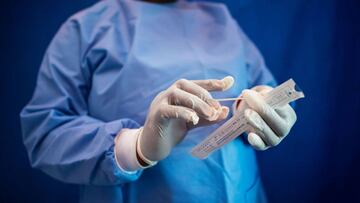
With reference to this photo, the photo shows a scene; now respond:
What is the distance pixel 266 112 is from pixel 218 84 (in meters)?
0.08

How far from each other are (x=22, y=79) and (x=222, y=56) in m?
0.56

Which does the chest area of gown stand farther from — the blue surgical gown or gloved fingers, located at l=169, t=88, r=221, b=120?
gloved fingers, located at l=169, t=88, r=221, b=120

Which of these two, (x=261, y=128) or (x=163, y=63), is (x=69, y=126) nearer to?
(x=163, y=63)

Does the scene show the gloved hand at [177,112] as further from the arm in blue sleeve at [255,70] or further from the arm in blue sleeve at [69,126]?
the arm in blue sleeve at [255,70]

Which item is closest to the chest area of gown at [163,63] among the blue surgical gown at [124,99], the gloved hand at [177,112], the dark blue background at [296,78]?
the blue surgical gown at [124,99]

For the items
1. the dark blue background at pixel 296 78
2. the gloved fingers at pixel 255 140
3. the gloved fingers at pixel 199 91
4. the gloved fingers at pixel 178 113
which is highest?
the gloved fingers at pixel 199 91

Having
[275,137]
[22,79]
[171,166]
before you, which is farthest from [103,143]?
[22,79]

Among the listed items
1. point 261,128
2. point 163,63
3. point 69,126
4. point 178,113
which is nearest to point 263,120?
point 261,128

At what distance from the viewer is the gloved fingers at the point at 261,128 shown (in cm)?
53

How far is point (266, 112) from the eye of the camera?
1.78 feet

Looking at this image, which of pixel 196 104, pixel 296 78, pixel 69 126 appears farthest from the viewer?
pixel 296 78

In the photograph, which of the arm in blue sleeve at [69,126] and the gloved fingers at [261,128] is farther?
the arm in blue sleeve at [69,126]

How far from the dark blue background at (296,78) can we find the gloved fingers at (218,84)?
534 millimetres

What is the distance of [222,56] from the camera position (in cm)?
79
